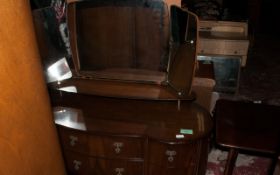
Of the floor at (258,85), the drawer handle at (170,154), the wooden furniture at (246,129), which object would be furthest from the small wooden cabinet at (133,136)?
the floor at (258,85)

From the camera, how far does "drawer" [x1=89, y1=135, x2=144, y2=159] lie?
1270 millimetres

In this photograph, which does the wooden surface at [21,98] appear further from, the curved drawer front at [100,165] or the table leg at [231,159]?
the table leg at [231,159]

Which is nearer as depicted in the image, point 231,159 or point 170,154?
point 170,154

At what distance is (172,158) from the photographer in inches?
50.6

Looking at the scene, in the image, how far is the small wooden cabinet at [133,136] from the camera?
1257 mm

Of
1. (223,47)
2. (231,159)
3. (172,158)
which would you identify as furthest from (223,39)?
(172,158)

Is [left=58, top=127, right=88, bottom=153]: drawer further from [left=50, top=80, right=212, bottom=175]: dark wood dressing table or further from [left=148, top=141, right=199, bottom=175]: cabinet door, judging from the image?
[left=148, top=141, right=199, bottom=175]: cabinet door

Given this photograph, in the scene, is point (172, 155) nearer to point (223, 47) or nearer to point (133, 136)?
point (133, 136)

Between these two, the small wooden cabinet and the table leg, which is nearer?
the small wooden cabinet

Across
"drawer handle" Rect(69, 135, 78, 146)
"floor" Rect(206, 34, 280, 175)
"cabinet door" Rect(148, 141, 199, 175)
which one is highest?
"drawer handle" Rect(69, 135, 78, 146)

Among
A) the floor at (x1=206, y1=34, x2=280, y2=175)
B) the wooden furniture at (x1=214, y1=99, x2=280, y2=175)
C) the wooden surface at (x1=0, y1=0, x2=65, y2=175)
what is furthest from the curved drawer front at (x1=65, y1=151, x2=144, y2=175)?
the floor at (x1=206, y1=34, x2=280, y2=175)

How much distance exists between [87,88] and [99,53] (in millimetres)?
209

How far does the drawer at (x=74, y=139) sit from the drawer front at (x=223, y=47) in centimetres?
147

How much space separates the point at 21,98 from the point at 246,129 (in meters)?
1.12
